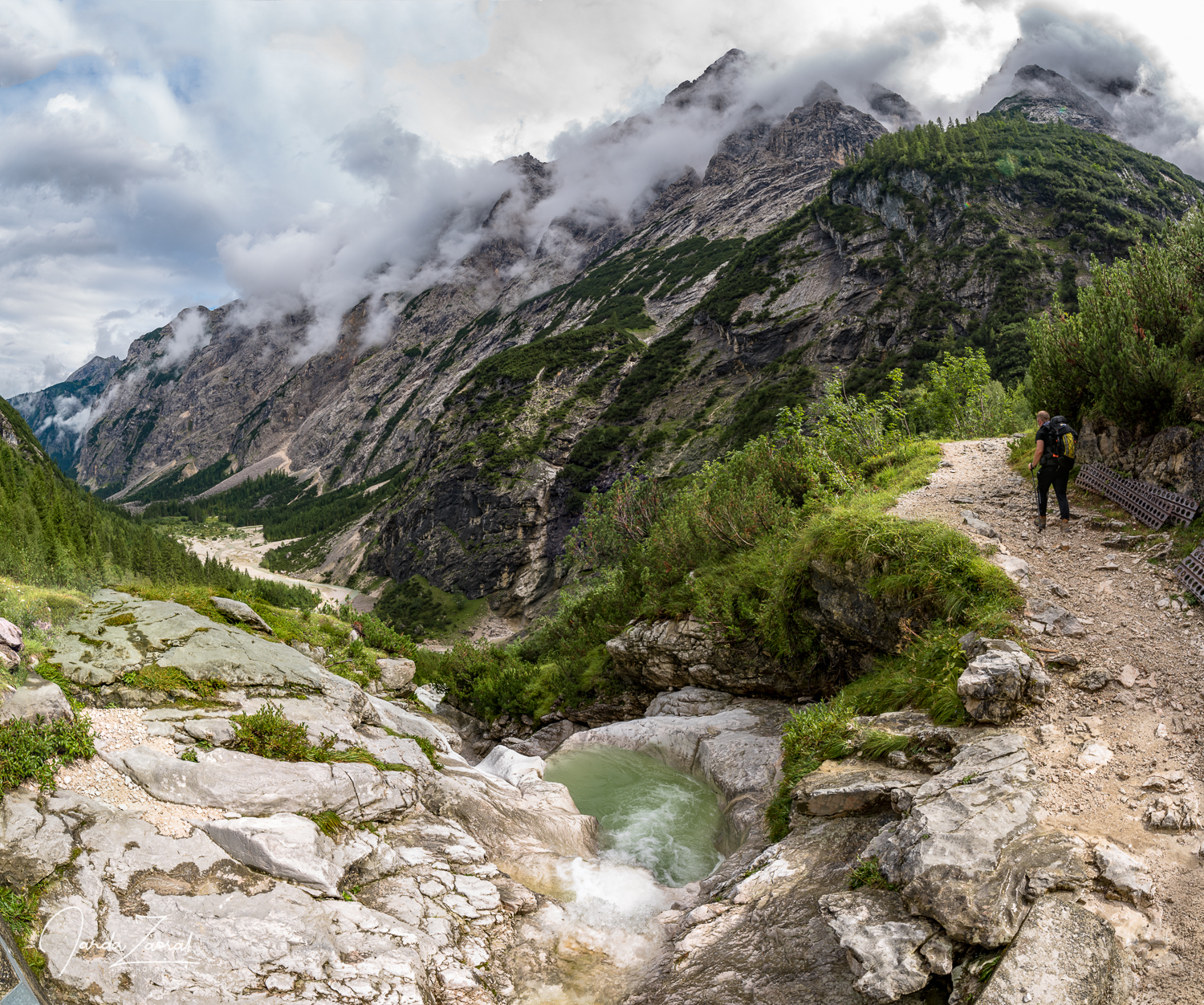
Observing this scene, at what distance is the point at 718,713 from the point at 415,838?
12.0 metres

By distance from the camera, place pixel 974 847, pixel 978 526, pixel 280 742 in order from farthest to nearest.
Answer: pixel 978 526 → pixel 280 742 → pixel 974 847

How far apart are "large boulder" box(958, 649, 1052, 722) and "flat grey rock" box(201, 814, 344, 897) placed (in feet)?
30.6

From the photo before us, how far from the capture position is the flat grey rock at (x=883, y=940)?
597cm

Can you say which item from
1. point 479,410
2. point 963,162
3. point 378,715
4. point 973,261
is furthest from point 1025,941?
point 963,162

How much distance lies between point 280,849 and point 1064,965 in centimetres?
909

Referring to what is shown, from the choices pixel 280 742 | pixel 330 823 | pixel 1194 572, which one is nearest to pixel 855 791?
pixel 1194 572

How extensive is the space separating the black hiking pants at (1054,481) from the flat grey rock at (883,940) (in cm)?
954

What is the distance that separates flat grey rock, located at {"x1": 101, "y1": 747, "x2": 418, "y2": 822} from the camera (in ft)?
29.3

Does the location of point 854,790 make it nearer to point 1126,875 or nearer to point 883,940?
point 883,940

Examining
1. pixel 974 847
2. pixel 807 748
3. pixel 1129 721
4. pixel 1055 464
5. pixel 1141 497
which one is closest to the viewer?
pixel 974 847

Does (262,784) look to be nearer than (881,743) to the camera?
No

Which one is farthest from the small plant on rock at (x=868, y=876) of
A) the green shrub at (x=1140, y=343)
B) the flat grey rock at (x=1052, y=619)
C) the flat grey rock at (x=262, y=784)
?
the green shrub at (x=1140, y=343)

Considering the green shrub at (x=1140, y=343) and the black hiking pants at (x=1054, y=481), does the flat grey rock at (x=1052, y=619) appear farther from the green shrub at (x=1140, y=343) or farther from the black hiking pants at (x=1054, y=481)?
the green shrub at (x=1140, y=343)

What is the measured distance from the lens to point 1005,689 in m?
8.54
